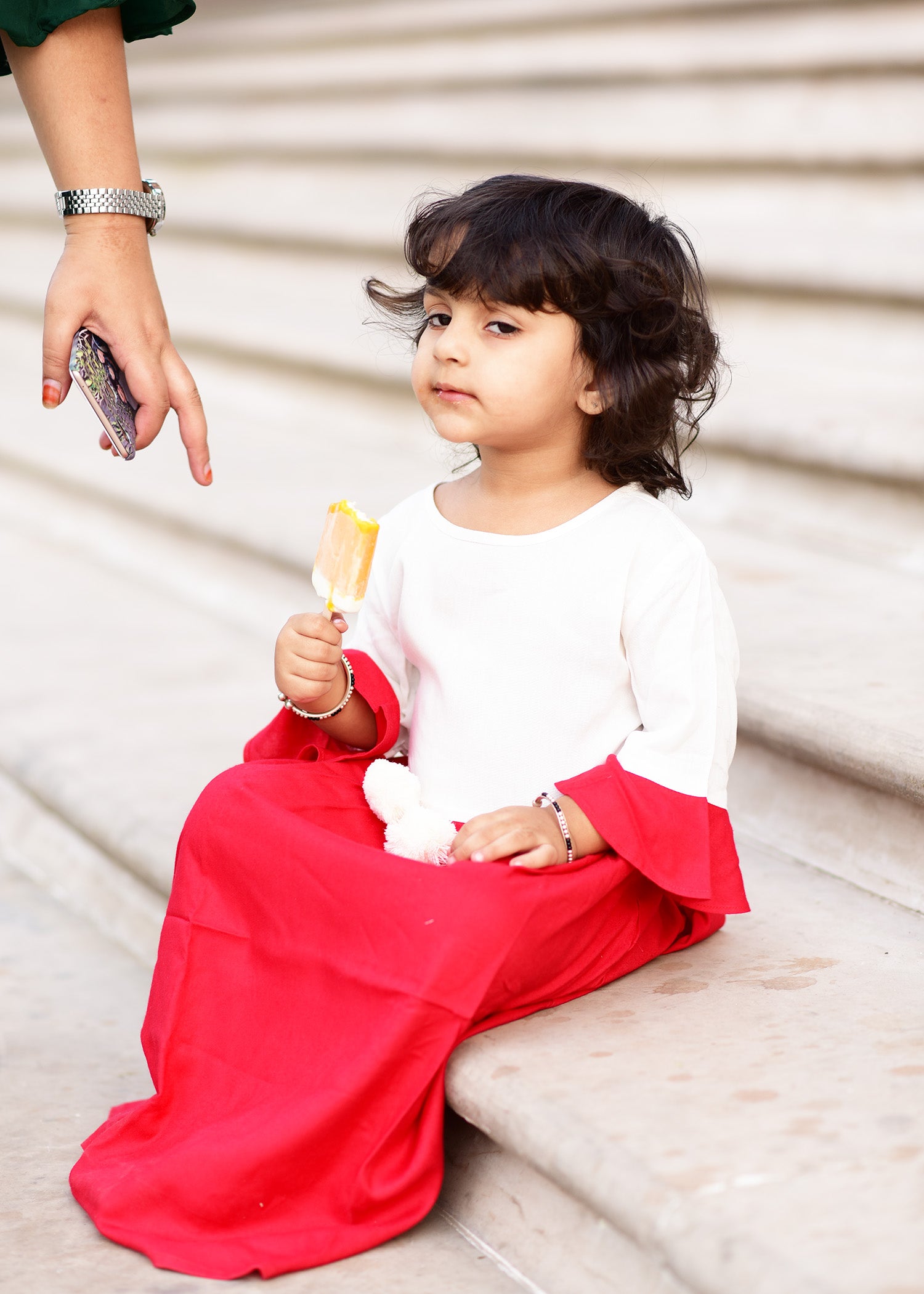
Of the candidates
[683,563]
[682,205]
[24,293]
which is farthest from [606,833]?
[24,293]

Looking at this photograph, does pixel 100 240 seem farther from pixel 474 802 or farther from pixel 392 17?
pixel 392 17

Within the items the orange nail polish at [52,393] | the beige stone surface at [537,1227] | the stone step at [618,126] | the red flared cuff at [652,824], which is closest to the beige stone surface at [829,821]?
the red flared cuff at [652,824]

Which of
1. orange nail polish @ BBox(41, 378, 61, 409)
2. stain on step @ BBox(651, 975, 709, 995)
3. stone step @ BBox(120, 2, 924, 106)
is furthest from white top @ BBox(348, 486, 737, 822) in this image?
stone step @ BBox(120, 2, 924, 106)

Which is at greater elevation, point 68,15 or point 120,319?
point 68,15

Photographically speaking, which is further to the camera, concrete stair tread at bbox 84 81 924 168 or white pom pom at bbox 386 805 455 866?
concrete stair tread at bbox 84 81 924 168

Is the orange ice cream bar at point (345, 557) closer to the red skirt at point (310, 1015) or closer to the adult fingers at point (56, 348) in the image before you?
the red skirt at point (310, 1015)

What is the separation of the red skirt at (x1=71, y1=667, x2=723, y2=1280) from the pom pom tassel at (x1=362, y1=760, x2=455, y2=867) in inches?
3.9

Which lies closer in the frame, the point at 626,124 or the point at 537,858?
the point at 537,858

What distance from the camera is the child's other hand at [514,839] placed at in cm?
147

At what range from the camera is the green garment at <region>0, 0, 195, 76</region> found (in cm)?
161

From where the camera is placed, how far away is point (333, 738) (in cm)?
179

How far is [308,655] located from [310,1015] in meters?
0.40

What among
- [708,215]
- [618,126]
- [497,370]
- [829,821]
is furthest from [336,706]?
[618,126]

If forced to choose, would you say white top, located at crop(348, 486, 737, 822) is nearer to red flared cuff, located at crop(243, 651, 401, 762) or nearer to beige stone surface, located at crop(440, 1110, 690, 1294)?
red flared cuff, located at crop(243, 651, 401, 762)
